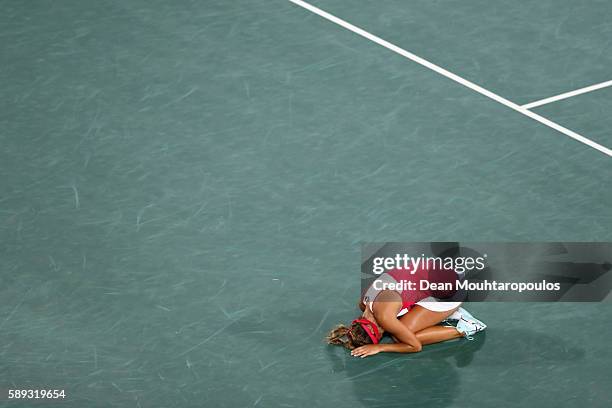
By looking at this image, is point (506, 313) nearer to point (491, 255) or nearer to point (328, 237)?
point (491, 255)

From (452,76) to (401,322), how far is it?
3569 mm

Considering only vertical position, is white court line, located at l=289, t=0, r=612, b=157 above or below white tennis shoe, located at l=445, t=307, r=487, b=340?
above

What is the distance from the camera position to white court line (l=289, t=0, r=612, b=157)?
1491cm

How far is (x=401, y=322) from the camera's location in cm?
1293

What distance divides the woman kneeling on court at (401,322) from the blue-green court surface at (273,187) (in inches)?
4.8

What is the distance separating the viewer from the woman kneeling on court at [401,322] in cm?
1285

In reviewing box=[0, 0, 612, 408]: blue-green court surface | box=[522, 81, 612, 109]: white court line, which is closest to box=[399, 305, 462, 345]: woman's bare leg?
box=[0, 0, 612, 408]: blue-green court surface

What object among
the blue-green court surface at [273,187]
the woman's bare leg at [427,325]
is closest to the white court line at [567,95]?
the blue-green court surface at [273,187]

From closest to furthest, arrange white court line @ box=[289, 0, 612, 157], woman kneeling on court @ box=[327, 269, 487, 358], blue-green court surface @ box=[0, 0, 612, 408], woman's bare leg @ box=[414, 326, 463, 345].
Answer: blue-green court surface @ box=[0, 0, 612, 408] → woman kneeling on court @ box=[327, 269, 487, 358] → woman's bare leg @ box=[414, 326, 463, 345] → white court line @ box=[289, 0, 612, 157]

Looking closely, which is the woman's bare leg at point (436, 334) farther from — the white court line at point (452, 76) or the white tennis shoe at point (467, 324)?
the white court line at point (452, 76)

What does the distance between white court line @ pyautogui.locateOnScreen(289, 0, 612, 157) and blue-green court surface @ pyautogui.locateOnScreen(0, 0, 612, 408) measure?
0.08 meters

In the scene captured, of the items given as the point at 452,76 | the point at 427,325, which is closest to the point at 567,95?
the point at 452,76

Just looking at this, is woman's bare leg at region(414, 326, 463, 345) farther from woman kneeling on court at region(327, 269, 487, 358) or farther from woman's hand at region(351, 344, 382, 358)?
woman's hand at region(351, 344, 382, 358)

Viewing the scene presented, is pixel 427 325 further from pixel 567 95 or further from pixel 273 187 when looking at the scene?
pixel 567 95
